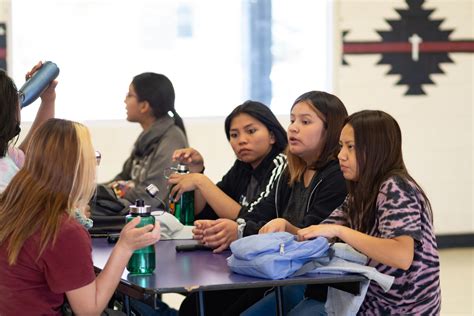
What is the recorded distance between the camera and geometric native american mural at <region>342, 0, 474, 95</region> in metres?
6.57

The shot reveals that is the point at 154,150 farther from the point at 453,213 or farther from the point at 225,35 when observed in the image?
the point at 453,213

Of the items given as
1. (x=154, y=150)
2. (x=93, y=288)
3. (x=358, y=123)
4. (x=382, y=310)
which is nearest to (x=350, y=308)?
(x=382, y=310)

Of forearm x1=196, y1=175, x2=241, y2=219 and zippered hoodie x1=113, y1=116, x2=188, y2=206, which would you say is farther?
zippered hoodie x1=113, y1=116, x2=188, y2=206

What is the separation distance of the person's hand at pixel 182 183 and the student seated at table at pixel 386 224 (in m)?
0.90

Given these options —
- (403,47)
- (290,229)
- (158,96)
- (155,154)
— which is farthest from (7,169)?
(403,47)

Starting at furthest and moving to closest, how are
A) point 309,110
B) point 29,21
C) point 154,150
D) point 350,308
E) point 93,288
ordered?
1. point 29,21
2. point 154,150
3. point 309,110
4. point 350,308
5. point 93,288

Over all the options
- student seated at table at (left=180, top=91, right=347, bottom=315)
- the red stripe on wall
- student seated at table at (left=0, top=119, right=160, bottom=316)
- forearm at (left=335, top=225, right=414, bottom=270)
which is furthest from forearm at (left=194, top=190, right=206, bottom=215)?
the red stripe on wall

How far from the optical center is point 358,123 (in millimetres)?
2754

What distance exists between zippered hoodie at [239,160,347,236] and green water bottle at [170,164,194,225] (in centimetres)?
31

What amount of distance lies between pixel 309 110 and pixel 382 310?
816mm

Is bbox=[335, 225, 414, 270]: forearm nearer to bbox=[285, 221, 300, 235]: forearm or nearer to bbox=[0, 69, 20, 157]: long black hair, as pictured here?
bbox=[285, 221, 300, 235]: forearm

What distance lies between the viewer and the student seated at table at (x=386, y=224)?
8.43 feet

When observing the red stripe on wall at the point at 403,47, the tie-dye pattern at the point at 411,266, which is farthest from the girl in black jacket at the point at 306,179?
the red stripe on wall at the point at 403,47

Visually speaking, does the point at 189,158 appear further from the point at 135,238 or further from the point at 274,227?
the point at 135,238
